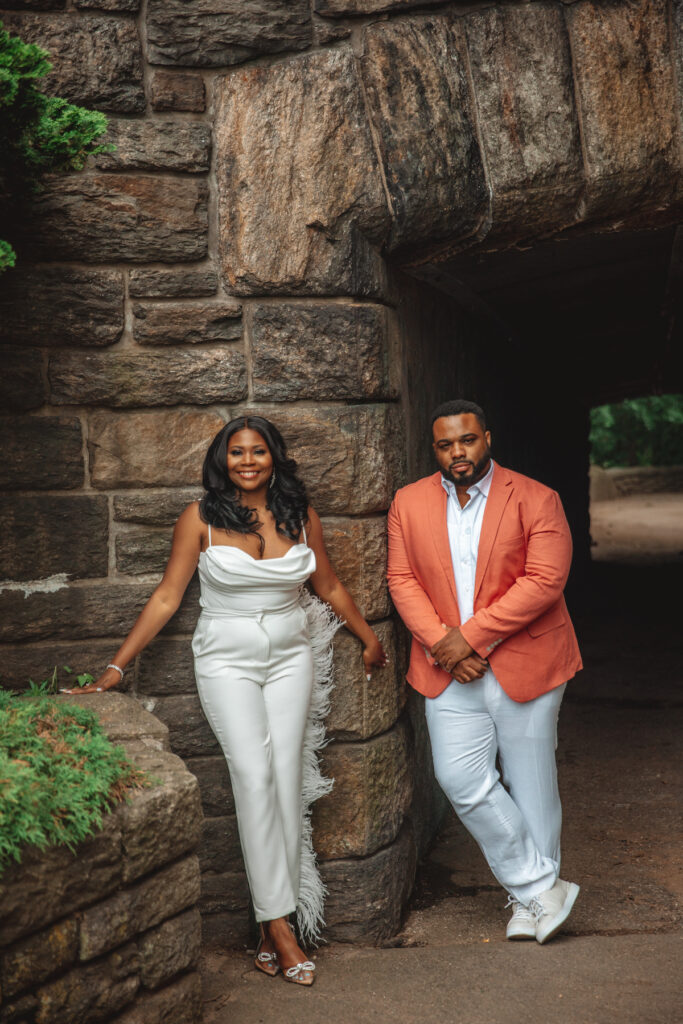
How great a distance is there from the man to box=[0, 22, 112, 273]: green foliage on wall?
1.56m

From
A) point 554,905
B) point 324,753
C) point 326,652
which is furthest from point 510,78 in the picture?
point 554,905

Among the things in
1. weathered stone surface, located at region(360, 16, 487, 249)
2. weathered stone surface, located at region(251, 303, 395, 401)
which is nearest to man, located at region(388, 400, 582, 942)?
weathered stone surface, located at region(251, 303, 395, 401)

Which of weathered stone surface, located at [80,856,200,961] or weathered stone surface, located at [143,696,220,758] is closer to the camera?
weathered stone surface, located at [80,856,200,961]

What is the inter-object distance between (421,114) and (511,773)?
246cm

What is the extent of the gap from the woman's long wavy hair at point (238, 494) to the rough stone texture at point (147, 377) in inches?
7.0

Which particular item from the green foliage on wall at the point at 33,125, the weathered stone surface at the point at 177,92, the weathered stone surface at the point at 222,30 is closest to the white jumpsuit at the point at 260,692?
the green foliage on wall at the point at 33,125

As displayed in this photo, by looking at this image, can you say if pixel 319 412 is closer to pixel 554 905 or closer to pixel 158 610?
pixel 158 610

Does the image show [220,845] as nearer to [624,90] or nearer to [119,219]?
[119,219]

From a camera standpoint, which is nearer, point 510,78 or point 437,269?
point 510,78

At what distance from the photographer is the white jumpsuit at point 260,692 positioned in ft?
10.8

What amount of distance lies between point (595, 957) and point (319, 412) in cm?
214

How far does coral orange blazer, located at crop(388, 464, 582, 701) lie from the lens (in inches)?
139

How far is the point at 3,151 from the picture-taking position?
9.64ft

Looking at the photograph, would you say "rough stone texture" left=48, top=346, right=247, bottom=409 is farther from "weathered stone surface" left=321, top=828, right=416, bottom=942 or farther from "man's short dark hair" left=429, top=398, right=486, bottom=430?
"weathered stone surface" left=321, top=828, right=416, bottom=942
